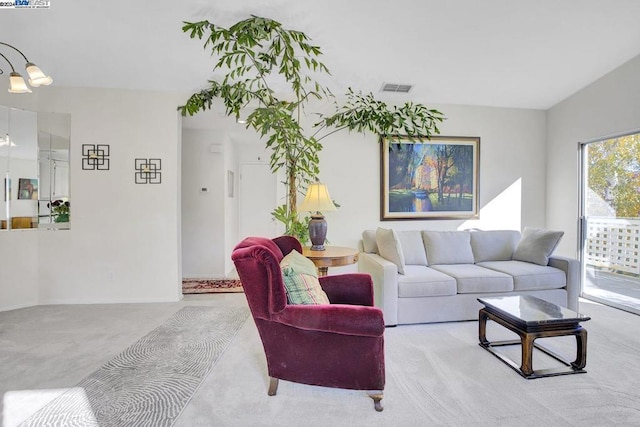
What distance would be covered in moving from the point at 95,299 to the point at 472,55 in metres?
4.88

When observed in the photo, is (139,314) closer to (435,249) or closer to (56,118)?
(56,118)

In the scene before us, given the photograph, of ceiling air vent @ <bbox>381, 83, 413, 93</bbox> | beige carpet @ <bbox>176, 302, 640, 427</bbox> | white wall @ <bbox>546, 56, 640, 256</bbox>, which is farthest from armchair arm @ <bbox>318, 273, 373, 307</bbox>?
white wall @ <bbox>546, 56, 640, 256</bbox>

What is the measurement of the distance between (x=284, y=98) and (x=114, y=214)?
2391mm

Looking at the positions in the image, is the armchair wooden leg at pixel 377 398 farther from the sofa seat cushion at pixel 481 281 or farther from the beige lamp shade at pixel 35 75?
the beige lamp shade at pixel 35 75

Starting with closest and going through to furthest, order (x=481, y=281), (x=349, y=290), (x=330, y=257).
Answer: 1. (x=349, y=290)
2. (x=330, y=257)
3. (x=481, y=281)

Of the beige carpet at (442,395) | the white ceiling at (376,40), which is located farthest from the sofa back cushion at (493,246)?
the white ceiling at (376,40)

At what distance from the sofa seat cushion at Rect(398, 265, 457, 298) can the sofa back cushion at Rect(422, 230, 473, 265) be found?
554mm

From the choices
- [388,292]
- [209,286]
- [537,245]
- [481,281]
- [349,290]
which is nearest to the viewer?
[349,290]

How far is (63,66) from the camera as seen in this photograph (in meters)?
3.36

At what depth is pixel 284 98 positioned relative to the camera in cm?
396

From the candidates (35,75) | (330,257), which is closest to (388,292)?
(330,257)

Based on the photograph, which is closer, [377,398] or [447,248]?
[377,398]

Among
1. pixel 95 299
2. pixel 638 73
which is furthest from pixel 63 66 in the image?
pixel 638 73

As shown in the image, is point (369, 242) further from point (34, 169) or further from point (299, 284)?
point (34, 169)
